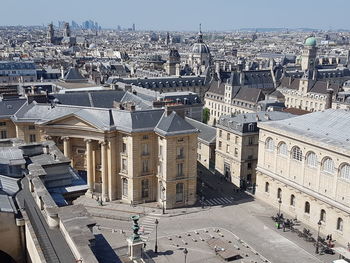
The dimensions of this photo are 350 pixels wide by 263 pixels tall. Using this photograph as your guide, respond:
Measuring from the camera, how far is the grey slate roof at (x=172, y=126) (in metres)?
69.7

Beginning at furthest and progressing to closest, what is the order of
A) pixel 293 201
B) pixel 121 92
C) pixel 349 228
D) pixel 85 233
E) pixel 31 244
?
pixel 121 92
pixel 293 201
pixel 349 228
pixel 31 244
pixel 85 233

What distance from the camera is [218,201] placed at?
76625 mm

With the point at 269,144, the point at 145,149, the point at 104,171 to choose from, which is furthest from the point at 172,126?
the point at 269,144

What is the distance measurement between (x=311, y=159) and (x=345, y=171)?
7140 mm

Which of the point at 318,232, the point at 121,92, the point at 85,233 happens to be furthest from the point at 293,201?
the point at 85,233

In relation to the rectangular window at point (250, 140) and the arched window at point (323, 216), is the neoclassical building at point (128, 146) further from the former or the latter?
the arched window at point (323, 216)

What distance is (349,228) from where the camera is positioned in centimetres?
6047

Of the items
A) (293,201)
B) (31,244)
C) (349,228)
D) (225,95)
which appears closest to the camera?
(31,244)

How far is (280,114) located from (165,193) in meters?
31.9

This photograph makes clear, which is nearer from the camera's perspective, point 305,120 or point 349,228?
point 349,228

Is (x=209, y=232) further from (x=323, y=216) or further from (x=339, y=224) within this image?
(x=339, y=224)

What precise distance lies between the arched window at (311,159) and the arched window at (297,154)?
153 cm

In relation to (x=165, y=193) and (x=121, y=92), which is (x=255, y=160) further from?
(x=121, y=92)

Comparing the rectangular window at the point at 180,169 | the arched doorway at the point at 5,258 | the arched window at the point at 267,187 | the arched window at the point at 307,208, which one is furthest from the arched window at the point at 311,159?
the arched doorway at the point at 5,258
